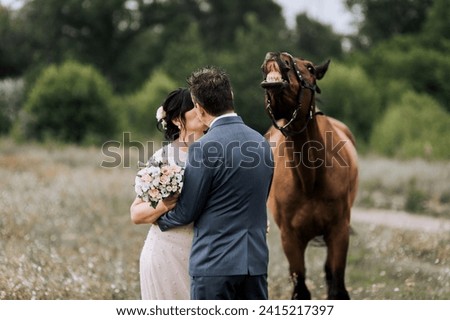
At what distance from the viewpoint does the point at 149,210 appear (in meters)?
4.12

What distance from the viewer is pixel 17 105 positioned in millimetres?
33062

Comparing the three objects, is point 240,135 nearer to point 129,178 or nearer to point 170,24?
point 129,178

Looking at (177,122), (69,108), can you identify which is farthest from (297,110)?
(69,108)

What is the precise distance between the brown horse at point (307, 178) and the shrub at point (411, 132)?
52.6 ft

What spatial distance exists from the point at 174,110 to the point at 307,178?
188 cm

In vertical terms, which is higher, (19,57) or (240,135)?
(240,135)

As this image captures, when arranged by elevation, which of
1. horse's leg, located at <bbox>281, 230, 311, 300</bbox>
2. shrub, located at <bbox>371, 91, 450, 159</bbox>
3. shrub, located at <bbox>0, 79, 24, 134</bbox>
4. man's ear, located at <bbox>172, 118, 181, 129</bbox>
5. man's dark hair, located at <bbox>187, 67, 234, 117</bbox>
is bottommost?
shrub, located at <bbox>0, 79, 24, 134</bbox>

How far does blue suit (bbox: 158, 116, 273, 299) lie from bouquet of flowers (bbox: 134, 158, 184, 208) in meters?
0.06

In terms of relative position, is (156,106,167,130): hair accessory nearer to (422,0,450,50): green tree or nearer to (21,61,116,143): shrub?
(21,61,116,143): shrub

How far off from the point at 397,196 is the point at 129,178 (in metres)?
6.36

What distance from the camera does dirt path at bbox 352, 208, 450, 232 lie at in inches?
481

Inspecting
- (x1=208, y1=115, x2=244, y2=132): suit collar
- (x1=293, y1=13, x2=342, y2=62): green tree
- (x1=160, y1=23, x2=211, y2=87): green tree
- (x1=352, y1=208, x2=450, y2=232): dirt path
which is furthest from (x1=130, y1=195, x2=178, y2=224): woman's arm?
(x1=293, y1=13, x2=342, y2=62): green tree

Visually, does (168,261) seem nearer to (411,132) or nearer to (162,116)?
(162,116)
